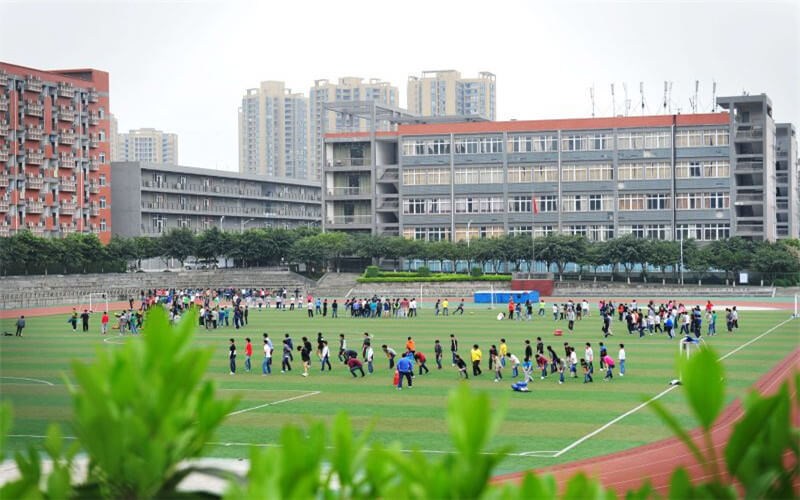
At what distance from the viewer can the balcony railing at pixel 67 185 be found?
9000cm

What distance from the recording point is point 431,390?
2872 centimetres

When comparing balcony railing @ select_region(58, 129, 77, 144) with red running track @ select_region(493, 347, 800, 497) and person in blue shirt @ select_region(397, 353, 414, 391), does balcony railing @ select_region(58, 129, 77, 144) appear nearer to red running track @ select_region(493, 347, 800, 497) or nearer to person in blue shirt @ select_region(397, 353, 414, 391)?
person in blue shirt @ select_region(397, 353, 414, 391)

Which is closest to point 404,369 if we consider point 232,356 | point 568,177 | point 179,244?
point 232,356

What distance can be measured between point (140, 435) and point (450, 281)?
77237 millimetres

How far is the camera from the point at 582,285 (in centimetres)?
8025

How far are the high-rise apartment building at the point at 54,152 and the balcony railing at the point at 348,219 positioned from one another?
79.8 ft

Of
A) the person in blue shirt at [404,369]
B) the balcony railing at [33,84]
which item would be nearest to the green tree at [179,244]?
the balcony railing at [33,84]

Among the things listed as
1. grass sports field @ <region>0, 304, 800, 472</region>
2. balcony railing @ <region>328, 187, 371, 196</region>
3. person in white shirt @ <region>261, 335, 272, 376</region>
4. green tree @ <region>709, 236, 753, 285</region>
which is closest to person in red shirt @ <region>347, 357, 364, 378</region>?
grass sports field @ <region>0, 304, 800, 472</region>

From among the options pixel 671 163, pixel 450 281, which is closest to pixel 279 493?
pixel 450 281

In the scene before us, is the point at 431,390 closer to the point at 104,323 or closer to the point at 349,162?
the point at 104,323

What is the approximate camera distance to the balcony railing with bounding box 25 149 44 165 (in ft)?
278

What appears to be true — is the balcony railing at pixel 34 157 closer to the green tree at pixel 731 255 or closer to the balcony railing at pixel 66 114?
the balcony railing at pixel 66 114

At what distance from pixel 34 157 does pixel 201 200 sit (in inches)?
1363

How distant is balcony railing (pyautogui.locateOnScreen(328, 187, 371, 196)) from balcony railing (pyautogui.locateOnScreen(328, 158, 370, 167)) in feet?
8.64
